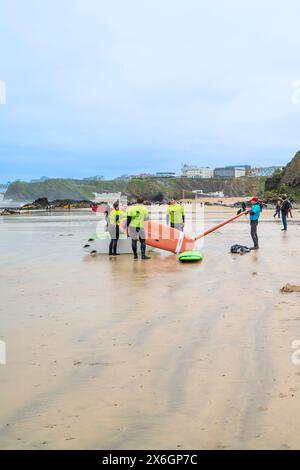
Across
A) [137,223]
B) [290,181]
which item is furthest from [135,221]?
[290,181]

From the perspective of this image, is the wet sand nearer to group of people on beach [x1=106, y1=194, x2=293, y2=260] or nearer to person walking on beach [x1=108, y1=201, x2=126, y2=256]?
group of people on beach [x1=106, y1=194, x2=293, y2=260]

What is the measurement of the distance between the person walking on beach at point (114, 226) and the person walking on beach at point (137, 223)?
44 cm

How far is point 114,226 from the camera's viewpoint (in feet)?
52.8

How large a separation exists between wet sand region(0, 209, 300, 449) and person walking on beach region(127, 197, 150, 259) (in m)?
4.31

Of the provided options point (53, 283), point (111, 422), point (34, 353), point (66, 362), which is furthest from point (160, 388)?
point (53, 283)

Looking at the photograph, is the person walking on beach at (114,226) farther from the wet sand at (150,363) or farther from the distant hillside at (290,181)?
the distant hillside at (290,181)

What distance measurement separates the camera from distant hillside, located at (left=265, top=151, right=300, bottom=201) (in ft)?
261

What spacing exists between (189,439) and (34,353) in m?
2.63

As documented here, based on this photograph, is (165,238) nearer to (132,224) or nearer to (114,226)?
(132,224)

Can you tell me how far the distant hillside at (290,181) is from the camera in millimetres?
79588

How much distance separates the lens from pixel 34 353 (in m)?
5.96

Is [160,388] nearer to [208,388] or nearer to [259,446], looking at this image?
[208,388]

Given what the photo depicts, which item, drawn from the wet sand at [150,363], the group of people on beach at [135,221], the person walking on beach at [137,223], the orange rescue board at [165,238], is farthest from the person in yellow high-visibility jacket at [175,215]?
the wet sand at [150,363]
